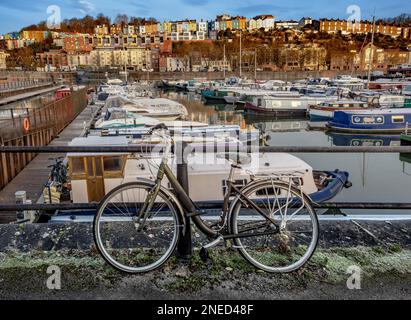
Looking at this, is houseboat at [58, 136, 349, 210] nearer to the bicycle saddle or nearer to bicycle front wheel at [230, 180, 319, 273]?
the bicycle saddle

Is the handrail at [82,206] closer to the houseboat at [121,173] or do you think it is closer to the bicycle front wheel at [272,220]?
the bicycle front wheel at [272,220]

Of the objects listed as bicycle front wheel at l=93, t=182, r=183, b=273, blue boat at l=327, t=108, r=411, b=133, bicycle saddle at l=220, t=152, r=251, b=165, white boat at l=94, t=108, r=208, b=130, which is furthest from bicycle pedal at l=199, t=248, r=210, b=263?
blue boat at l=327, t=108, r=411, b=133

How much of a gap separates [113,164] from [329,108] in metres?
30.6

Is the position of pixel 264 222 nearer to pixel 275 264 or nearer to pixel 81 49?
pixel 275 264

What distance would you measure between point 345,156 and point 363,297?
2182 cm

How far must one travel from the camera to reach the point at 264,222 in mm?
3273

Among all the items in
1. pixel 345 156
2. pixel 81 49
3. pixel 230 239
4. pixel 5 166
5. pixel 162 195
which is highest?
pixel 81 49

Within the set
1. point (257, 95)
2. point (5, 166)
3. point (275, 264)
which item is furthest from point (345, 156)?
point (257, 95)

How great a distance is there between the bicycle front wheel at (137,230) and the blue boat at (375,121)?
30851 mm

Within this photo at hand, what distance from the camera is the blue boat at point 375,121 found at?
103ft

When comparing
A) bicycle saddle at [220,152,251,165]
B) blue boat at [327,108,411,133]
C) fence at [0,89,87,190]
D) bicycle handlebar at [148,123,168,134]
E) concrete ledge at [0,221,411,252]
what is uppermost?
bicycle handlebar at [148,123,168,134]

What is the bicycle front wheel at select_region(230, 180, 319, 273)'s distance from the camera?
3.16 metres

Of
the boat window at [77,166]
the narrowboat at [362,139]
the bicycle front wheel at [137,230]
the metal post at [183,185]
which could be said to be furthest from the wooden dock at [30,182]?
the narrowboat at [362,139]

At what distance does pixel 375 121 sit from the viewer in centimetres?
3162
